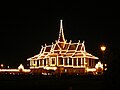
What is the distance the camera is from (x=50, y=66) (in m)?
92.1

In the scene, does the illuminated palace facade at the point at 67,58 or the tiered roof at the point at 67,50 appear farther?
the tiered roof at the point at 67,50

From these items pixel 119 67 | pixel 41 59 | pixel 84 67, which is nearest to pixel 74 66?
pixel 84 67

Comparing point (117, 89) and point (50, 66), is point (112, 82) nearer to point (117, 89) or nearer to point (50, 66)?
point (117, 89)

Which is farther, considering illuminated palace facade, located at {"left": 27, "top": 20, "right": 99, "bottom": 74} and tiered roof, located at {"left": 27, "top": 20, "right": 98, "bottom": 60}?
tiered roof, located at {"left": 27, "top": 20, "right": 98, "bottom": 60}

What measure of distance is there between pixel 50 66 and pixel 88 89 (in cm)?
6643

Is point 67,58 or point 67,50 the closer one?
point 67,58

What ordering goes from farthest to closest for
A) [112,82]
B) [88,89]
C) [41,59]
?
[41,59], [88,89], [112,82]

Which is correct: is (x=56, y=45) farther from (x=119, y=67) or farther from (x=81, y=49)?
(x=119, y=67)

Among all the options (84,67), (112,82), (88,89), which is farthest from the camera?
(84,67)

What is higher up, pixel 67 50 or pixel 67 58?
pixel 67 50

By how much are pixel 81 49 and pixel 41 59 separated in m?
11.4

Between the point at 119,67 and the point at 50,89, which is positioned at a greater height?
the point at 119,67

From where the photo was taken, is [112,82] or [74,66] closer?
[112,82]

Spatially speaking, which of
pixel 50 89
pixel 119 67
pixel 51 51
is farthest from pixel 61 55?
pixel 119 67
